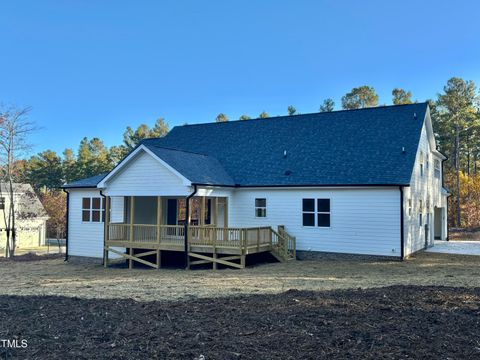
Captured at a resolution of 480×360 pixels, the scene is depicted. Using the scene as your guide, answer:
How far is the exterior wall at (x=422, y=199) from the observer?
17.4 m

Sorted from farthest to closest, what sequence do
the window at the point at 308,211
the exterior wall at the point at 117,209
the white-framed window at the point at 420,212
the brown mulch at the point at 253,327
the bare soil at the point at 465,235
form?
1. the bare soil at the point at 465,235
2. the exterior wall at the point at 117,209
3. the white-framed window at the point at 420,212
4. the window at the point at 308,211
5. the brown mulch at the point at 253,327

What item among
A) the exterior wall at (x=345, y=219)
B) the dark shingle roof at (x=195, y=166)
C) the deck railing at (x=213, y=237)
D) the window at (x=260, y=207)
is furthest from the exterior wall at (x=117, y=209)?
the window at (x=260, y=207)

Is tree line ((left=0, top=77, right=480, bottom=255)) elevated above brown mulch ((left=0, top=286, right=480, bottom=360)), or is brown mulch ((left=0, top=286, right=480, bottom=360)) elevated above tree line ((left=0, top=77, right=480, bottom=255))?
tree line ((left=0, top=77, right=480, bottom=255))

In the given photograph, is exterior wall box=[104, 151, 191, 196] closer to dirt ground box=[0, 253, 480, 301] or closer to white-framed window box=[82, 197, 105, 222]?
white-framed window box=[82, 197, 105, 222]

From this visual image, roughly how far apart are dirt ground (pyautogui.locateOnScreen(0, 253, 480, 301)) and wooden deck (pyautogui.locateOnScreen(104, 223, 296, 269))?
1.23 meters

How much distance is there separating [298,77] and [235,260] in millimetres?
21964

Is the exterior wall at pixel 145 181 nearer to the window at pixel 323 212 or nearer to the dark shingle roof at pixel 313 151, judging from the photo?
the dark shingle roof at pixel 313 151

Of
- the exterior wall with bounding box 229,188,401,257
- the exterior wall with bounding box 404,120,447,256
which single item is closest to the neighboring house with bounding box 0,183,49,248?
the exterior wall with bounding box 229,188,401,257

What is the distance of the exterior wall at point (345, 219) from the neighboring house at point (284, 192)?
4 cm

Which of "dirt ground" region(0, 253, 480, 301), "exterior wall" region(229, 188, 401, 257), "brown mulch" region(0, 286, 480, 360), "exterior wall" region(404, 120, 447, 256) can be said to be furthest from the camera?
"exterior wall" region(404, 120, 447, 256)

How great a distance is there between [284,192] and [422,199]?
693 centimetres

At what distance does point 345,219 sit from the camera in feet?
56.5

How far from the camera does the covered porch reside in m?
16.8

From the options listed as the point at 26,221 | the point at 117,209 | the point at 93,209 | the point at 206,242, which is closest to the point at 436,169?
the point at 206,242
